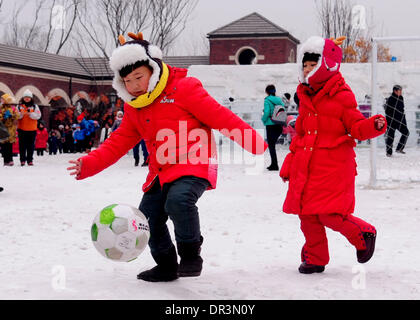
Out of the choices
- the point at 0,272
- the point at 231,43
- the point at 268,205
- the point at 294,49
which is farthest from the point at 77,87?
the point at 0,272

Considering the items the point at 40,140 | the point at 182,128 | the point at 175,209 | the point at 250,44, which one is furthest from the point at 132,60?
the point at 250,44

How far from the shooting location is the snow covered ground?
378 centimetres

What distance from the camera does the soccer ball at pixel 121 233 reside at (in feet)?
12.0

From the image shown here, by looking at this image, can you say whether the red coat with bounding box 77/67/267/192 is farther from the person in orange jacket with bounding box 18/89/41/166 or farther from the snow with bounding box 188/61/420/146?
the snow with bounding box 188/61/420/146

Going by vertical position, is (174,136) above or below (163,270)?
above

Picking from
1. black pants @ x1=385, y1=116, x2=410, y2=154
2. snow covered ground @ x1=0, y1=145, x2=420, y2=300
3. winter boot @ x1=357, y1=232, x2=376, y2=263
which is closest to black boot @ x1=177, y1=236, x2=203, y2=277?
snow covered ground @ x1=0, y1=145, x2=420, y2=300

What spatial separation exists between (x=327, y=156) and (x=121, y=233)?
1563mm

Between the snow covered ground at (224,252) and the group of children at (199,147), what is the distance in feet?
0.75

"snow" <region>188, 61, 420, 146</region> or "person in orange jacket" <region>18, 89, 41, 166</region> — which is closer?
"person in orange jacket" <region>18, 89, 41, 166</region>

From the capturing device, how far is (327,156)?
424cm

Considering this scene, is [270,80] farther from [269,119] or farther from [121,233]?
[121,233]

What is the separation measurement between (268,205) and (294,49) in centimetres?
3185

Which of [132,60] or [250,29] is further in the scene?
[250,29]

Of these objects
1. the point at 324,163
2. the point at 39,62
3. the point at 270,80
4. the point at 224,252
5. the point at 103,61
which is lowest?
the point at 224,252
